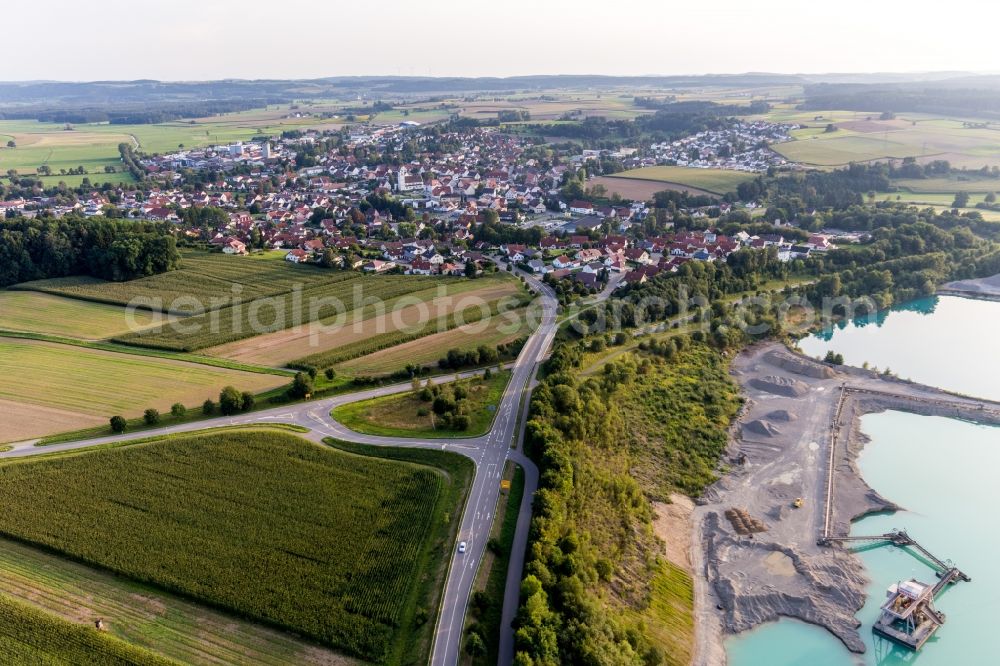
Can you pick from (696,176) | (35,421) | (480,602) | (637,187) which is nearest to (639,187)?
(637,187)

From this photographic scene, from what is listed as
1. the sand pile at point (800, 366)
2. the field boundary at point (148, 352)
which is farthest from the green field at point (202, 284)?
the sand pile at point (800, 366)

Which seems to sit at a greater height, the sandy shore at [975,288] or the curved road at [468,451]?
the sandy shore at [975,288]

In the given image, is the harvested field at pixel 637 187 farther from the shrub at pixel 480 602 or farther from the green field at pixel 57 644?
the green field at pixel 57 644

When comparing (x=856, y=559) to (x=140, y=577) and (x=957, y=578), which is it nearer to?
(x=957, y=578)

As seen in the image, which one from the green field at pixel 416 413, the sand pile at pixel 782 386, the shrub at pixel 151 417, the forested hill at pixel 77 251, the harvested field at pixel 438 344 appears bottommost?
the sand pile at pixel 782 386

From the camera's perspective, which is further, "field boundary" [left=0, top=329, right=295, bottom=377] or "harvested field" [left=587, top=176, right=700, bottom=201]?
"harvested field" [left=587, top=176, right=700, bottom=201]

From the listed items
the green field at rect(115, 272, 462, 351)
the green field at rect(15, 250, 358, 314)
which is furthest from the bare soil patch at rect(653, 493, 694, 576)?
the green field at rect(15, 250, 358, 314)

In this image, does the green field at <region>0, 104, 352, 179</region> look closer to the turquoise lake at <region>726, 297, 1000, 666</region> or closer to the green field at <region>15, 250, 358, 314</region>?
the green field at <region>15, 250, 358, 314</region>
